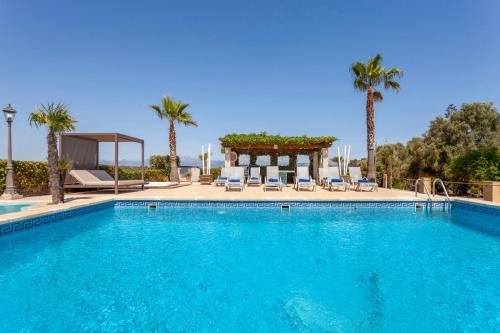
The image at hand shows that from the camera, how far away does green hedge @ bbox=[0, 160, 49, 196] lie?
345 inches

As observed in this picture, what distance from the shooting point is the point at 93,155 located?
11812mm

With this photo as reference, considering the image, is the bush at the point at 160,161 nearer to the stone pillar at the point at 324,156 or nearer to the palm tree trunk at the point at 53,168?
the stone pillar at the point at 324,156

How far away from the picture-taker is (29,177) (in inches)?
373

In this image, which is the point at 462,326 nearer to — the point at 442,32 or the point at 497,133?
the point at 442,32

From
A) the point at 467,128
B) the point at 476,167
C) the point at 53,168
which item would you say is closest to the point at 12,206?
the point at 53,168

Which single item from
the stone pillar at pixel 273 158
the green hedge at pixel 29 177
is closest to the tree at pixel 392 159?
the stone pillar at pixel 273 158

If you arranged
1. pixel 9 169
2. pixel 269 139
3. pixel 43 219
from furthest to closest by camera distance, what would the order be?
pixel 269 139 < pixel 9 169 < pixel 43 219

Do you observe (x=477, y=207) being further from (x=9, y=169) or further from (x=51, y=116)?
(x=9, y=169)

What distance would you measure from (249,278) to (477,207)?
8374 millimetres

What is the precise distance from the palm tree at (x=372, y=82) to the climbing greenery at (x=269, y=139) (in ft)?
7.44

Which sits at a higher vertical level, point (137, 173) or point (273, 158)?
point (273, 158)

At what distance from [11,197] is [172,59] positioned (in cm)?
1261

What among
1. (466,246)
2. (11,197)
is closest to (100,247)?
(11,197)

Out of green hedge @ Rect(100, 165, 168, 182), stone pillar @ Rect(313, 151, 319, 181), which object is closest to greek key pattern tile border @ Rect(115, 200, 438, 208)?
green hedge @ Rect(100, 165, 168, 182)
